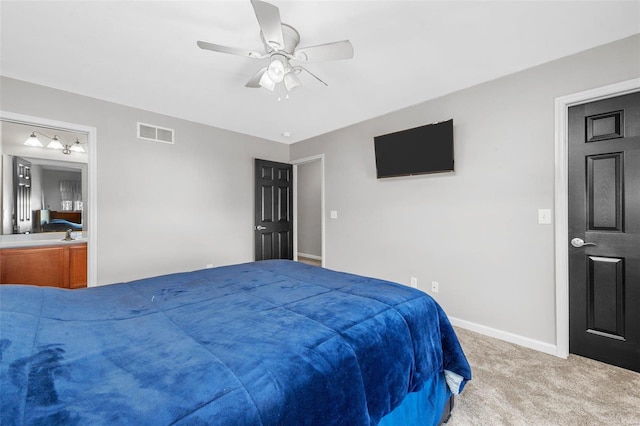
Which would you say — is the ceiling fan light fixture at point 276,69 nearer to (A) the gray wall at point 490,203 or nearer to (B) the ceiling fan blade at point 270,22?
(B) the ceiling fan blade at point 270,22

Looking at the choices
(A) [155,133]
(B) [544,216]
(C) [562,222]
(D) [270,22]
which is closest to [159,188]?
(A) [155,133]

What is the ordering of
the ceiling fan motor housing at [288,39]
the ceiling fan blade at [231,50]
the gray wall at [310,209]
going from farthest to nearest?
the gray wall at [310,209] < the ceiling fan motor housing at [288,39] < the ceiling fan blade at [231,50]

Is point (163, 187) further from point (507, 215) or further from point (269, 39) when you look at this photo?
point (507, 215)

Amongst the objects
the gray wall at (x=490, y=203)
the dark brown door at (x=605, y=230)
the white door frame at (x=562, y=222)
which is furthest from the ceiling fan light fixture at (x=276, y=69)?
the dark brown door at (x=605, y=230)

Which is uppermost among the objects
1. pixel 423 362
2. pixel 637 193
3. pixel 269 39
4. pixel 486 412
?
pixel 269 39

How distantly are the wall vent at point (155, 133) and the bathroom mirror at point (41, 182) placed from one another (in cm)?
98

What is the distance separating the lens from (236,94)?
2945mm

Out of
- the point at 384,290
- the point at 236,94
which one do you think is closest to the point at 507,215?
the point at 384,290

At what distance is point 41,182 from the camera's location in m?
3.85

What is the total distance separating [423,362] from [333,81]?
2.47 m

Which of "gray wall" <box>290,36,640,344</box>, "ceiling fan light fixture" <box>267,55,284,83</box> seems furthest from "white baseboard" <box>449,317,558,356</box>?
"ceiling fan light fixture" <box>267,55,284,83</box>

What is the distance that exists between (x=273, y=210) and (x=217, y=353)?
3.80 m

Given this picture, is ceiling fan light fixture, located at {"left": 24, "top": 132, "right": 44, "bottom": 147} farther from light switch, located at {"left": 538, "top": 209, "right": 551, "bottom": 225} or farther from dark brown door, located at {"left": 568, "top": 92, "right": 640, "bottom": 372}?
dark brown door, located at {"left": 568, "top": 92, "right": 640, "bottom": 372}

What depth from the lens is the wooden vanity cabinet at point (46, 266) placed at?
3098 millimetres
